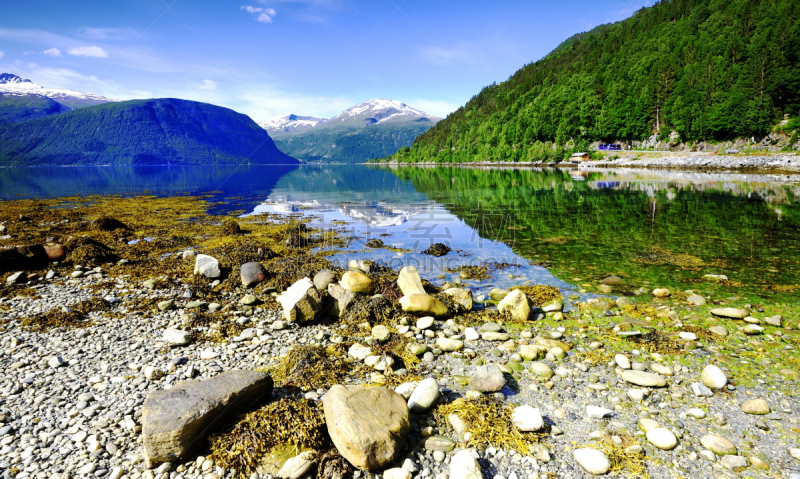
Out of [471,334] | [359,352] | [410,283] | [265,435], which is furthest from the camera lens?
[410,283]

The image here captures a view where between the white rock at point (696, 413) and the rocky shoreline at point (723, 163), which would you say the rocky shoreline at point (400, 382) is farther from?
the rocky shoreline at point (723, 163)

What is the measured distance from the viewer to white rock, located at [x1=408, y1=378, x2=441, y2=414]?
4922 mm

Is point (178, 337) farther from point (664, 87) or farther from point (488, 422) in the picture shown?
point (664, 87)

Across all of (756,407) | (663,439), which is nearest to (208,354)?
(663,439)

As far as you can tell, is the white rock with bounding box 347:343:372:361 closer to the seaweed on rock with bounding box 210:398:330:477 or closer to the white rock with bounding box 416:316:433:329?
the white rock with bounding box 416:316:433:329

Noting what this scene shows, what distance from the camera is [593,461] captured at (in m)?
3.98

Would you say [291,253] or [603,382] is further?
[291,253]

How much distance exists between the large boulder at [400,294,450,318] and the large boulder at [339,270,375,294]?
143 cm

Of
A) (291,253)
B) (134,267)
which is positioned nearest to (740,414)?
(291,253)

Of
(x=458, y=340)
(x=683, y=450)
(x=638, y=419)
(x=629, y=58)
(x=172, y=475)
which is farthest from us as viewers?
(x=629, y=58)

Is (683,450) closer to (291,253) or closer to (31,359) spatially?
(31,359)

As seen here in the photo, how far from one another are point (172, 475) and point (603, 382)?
6063mm

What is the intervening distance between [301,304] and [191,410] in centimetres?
384

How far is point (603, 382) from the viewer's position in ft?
18.5
